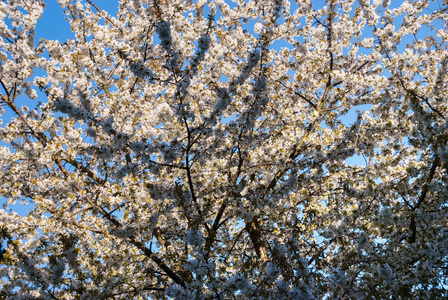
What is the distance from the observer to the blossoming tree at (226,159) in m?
6.11

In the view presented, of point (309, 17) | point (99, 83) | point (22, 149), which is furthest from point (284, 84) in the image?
point (22, 149)

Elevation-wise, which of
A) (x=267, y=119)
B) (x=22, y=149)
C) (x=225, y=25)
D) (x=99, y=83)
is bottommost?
(x=267, y=119)

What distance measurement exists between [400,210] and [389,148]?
2.13 meters

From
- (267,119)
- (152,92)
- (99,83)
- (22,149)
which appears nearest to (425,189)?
(267,119)

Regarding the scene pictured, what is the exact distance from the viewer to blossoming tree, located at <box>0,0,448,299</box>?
6113mm

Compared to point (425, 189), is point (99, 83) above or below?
above

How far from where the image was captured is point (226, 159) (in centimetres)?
795

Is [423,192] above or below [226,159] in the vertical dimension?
below

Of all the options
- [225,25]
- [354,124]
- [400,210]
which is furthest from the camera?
[225,25]

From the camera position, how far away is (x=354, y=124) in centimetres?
758

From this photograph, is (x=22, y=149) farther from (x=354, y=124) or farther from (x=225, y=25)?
(x=354, y=124)

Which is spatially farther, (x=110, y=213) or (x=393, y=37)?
(x=393, y=37)

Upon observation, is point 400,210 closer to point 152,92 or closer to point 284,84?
point 284,84

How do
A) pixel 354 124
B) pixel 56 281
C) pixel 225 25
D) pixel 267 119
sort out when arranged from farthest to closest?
1. pixel 225 25
2. pixel 267 119
3. pixel 354 124
4. pixel 56 281
